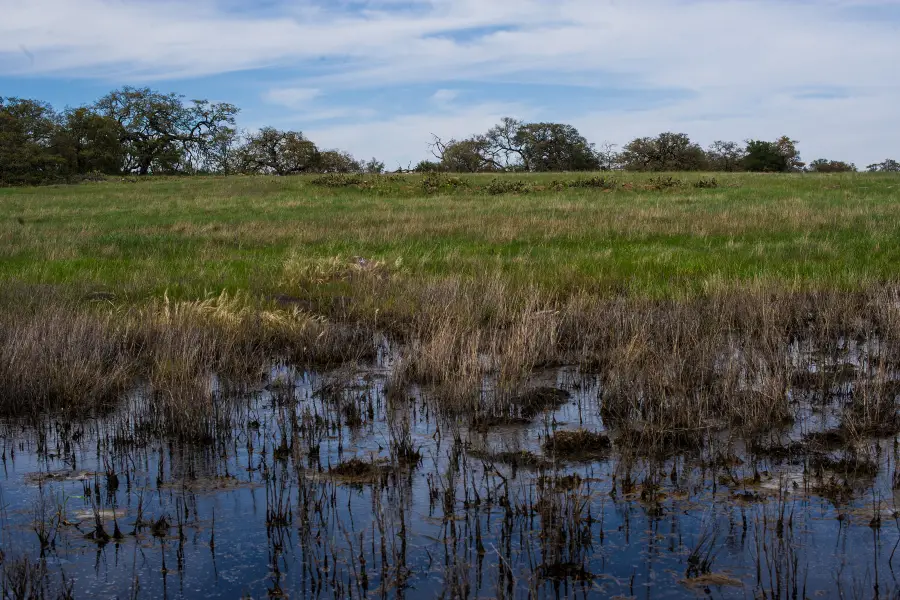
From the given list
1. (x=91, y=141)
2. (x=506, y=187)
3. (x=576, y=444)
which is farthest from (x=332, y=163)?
(x=576, y=444)

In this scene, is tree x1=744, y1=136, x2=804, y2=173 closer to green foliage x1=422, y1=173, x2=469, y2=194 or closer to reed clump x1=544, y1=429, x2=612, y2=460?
green foliage x1=422, y1=173, x2=469, y2=194

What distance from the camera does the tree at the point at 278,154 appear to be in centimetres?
6788

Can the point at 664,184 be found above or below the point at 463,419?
above

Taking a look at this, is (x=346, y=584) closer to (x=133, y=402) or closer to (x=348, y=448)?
(x=348, y=448)

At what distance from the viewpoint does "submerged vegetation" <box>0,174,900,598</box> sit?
4.43 meters

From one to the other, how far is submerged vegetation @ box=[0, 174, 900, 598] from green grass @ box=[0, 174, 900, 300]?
0.18 meters

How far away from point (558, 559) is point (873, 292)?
9185 mm

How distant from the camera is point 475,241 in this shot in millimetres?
18469

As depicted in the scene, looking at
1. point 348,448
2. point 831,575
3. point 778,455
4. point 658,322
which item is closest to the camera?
point 831,575

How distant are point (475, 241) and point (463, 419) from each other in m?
11.8

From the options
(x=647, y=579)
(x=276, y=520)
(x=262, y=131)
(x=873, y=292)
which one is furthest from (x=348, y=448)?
(x=262, y=131)

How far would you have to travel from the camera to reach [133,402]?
7645mm

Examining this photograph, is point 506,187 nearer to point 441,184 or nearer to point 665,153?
point 441,184

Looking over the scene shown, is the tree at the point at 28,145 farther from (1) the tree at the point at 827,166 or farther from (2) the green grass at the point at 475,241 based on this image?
(1) the tree at the point at 827,166
